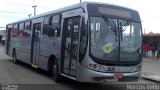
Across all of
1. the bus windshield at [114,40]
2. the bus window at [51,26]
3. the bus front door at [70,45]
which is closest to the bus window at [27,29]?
the bus window at [51,26]

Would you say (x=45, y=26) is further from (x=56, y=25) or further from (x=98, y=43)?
(x=98, y=43)

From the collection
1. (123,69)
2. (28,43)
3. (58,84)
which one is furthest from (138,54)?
(28,43)

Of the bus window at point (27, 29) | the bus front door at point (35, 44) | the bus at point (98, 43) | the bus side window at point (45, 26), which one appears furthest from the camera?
the bus window at point (27, 29)

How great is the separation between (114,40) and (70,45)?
1829 mm

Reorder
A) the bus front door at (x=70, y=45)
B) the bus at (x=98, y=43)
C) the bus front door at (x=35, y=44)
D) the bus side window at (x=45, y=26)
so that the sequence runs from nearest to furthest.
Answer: the bus at (x=98, y=43)
the bus front door at (x=70, y=45)
the bus side window at (x=45, y=26)
the bus front door at (x=35, y=44)

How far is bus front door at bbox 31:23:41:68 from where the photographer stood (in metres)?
17.1

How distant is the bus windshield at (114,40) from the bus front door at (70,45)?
0.83 metres

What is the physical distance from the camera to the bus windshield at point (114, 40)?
11.3 metres

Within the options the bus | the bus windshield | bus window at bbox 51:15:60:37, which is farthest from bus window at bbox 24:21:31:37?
the bus windshield

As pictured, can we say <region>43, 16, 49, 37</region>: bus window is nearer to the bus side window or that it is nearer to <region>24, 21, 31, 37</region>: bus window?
the bus side window

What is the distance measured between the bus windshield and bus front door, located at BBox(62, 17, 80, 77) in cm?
83

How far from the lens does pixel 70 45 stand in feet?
41.5

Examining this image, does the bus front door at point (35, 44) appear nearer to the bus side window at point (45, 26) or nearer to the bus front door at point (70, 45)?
the bus side window at point (45, 26)

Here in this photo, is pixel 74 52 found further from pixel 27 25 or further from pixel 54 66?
pixel 27 25
